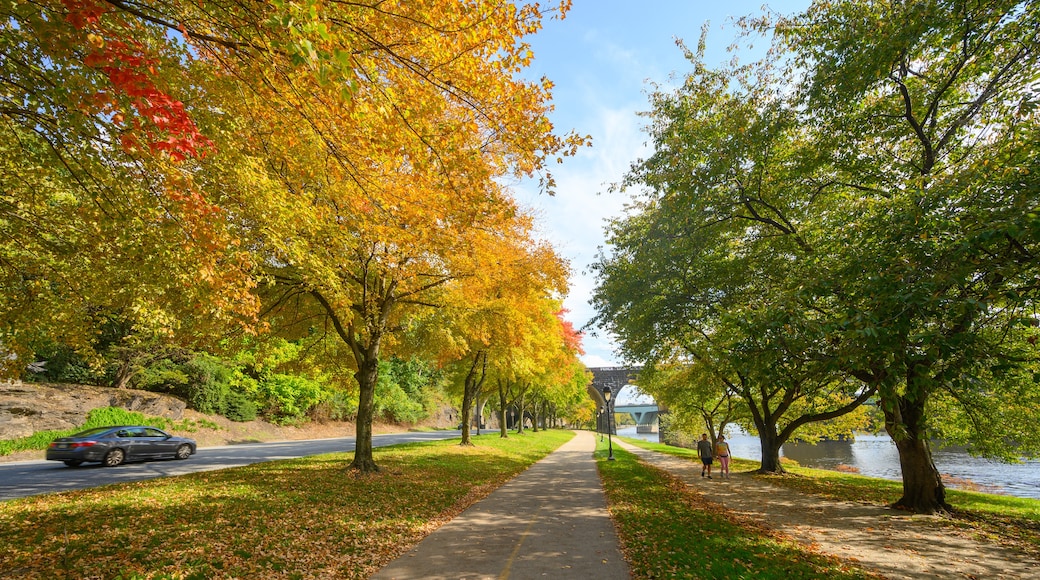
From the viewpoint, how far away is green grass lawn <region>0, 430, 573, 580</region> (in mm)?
5504

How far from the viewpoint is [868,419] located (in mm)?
22656

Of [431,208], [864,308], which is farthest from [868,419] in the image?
[431,208]

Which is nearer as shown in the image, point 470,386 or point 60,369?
point 60,369

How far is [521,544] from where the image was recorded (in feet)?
23.7

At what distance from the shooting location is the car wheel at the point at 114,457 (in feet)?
47.8

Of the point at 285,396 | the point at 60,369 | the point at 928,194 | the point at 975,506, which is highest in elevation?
the point at 928,194

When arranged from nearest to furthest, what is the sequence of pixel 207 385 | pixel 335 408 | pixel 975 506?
pixel 975 506 → pixel 207 385 → pixel 335 408

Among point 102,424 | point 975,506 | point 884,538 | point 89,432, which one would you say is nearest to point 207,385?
point 102,424

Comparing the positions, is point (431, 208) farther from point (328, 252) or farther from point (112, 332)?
point (112, 332)

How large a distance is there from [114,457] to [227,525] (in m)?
11.6

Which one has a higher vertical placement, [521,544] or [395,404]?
[521,544]

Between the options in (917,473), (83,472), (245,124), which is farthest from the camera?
(83,472)

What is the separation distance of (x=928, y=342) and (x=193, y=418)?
32.2 metres

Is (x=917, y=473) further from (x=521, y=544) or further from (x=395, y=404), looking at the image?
(x=395, y=404)
